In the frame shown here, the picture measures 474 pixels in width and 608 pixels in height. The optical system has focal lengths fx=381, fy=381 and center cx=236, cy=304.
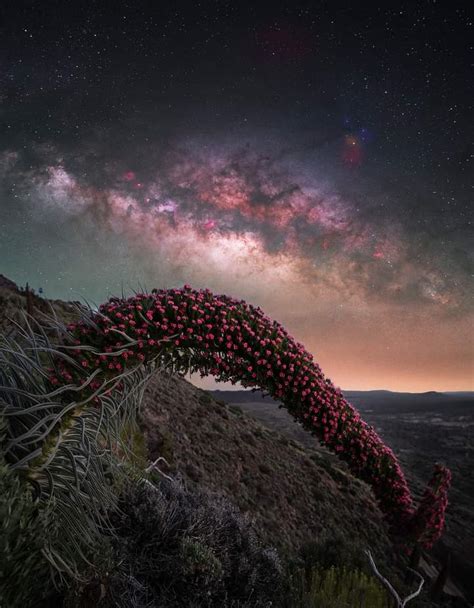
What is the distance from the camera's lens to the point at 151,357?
143 inches

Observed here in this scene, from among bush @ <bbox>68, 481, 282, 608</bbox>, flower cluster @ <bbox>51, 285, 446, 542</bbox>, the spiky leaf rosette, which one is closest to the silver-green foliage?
the spiky leaf rosette

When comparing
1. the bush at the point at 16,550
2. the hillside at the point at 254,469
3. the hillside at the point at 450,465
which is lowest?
the hillside at the point at 450,465

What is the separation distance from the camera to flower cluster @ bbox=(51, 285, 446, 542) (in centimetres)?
337

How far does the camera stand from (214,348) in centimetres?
390

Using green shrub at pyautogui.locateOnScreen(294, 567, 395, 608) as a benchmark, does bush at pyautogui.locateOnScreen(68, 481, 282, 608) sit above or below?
above

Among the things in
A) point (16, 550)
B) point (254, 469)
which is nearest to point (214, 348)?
point (16, 550)

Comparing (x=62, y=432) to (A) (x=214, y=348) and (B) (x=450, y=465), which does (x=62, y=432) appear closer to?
(A) (x=214, y=348)

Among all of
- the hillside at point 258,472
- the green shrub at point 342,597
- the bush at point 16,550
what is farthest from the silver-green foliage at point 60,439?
the hillside at point 258,472

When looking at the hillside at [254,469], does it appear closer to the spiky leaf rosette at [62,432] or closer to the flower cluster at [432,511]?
the flower cluster at [432,511]

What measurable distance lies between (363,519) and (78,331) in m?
11.9

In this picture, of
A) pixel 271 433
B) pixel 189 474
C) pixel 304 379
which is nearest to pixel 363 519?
pixel 271 433

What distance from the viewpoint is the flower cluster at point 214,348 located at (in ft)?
11.1

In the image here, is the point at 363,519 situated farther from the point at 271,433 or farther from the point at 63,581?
the point at 63,581

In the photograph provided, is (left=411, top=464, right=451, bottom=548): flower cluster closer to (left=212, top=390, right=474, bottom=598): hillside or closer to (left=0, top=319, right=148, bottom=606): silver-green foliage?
(left=212, top=390, right=474, bottom=598): hillside
